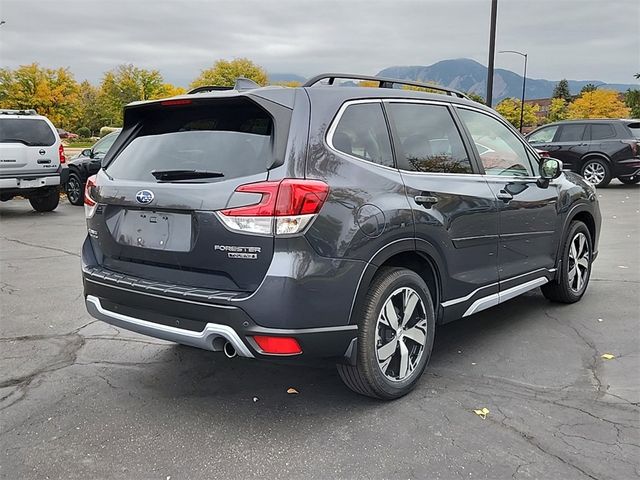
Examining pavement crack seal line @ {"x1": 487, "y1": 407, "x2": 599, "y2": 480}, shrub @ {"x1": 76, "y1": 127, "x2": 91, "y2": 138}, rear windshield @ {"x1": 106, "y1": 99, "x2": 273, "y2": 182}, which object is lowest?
shrub @ {"x1": 76, "y1": 127, "x2": 91, "y2": 138}

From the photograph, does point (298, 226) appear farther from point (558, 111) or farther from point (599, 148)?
point (558, 111)

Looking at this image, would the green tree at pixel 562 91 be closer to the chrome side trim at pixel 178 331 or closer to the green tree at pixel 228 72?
the green tree at pixel 228 72

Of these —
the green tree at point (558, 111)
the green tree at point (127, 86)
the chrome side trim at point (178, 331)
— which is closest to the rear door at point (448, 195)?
the chrome side trim at point (178, 331)

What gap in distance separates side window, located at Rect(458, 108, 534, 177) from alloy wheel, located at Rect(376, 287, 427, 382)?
4.30 ft

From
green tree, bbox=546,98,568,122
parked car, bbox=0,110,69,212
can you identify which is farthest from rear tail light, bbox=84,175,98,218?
green tree, bbox=546,98,568,122

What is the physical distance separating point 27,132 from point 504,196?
1019 cm

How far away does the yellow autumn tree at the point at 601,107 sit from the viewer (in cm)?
5272

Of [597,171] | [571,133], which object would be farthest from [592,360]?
[571,133]

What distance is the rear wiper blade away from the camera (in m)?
3.21

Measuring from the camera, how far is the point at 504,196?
173 inches

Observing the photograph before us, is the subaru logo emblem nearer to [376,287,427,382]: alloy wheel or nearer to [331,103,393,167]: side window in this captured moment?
[331,103,393,167]: side window

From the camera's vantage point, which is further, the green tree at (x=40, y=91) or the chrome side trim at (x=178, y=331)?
the green tree at (x=40, y=91)

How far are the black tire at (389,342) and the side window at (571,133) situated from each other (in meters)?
14.2

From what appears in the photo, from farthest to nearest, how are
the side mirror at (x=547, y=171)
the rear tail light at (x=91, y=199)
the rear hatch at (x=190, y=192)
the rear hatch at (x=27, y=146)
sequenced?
1. the rear hatch at (x=27, y=146)
2. the side mirror at (x=547, y=171)
3. the rear tail light at (x=91, y=199)
4. the rear hatch at (x=190, y=192)
